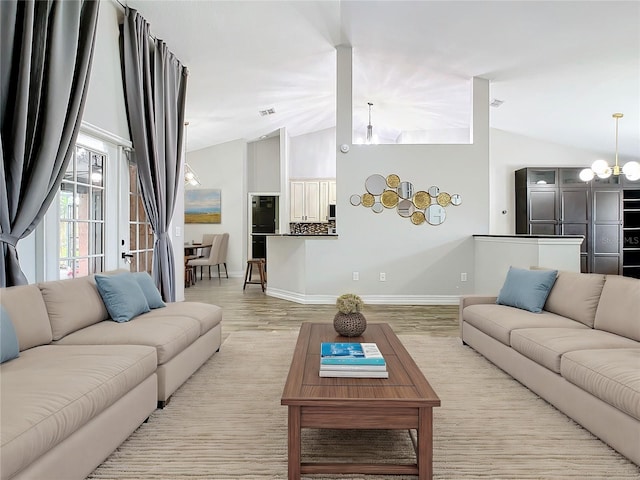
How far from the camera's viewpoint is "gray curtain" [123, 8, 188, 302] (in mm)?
4184

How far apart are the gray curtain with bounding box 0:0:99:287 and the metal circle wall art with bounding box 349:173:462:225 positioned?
4.01 m

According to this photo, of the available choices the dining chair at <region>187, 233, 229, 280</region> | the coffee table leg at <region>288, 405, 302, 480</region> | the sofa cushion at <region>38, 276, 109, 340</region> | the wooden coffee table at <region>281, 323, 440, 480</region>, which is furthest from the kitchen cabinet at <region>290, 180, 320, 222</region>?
the coffee table leg at <region>288, 405, 302, 480</region>

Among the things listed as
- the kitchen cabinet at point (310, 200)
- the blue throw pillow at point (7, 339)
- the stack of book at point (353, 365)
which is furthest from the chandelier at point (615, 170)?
the blue throw pillow at point (7, 339)

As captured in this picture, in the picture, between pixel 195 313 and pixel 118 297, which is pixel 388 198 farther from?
pixel 118 297

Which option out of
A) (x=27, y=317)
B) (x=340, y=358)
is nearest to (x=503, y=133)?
(x=340, y=358)

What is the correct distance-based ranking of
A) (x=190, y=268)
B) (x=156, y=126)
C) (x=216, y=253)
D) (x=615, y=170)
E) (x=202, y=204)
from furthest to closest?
(x=202, y=204) → (x=216, y=253) → (x=190, y=268) → (x=615, y=170) → (x=156, y=126)

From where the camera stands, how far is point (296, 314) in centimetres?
550

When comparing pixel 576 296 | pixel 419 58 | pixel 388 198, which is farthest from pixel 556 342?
pixel 419 58

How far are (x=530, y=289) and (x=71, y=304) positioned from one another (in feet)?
10.8

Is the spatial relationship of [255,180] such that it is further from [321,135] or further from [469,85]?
[469,85]

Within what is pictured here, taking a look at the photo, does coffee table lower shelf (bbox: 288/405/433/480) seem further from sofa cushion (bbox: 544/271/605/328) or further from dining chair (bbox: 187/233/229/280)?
dining chair (bbox: 187/233/229/280)

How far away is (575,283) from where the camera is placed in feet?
10.5

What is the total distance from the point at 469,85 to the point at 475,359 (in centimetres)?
478

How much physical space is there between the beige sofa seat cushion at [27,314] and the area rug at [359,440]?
28.8 inches
